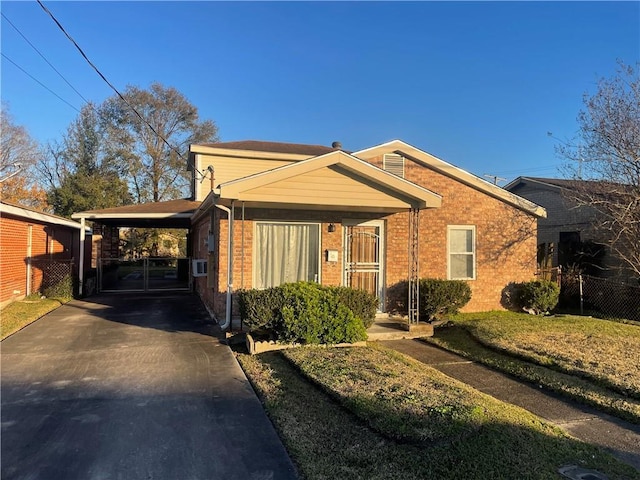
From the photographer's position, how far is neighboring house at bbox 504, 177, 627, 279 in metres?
13.5

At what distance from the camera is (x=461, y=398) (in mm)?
4727

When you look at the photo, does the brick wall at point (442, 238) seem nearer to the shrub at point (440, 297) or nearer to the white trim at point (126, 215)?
the shrub at point (440, 297)

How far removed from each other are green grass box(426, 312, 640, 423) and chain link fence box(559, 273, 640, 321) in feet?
9.97

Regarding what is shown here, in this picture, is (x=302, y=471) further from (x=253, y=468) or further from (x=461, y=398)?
(x=461, y=398)

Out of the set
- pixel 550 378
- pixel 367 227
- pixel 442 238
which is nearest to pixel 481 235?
pixel 442 238

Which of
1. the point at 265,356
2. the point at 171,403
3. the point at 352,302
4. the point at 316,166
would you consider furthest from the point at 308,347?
the point at 316,166

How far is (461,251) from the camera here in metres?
11.2

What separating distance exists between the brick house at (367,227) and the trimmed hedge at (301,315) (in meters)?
1.37

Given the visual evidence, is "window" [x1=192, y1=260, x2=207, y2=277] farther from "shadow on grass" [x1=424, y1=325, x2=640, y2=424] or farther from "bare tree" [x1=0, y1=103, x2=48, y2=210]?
"bare tree" [x1=0, y1=103, x2=48, y2=210]

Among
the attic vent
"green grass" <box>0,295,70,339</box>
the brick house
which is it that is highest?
the attic vent

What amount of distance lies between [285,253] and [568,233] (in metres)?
13.0

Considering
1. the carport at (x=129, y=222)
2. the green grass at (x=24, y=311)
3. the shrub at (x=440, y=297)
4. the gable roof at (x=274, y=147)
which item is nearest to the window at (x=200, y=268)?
the carport at (x=129, y=222)

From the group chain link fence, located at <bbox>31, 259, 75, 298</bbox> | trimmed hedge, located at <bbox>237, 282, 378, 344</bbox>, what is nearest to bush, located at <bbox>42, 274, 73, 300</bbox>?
chain link fence, located at <bbox>31, 259, 75, 298</bbox>

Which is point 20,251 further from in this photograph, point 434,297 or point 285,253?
point 434,297
